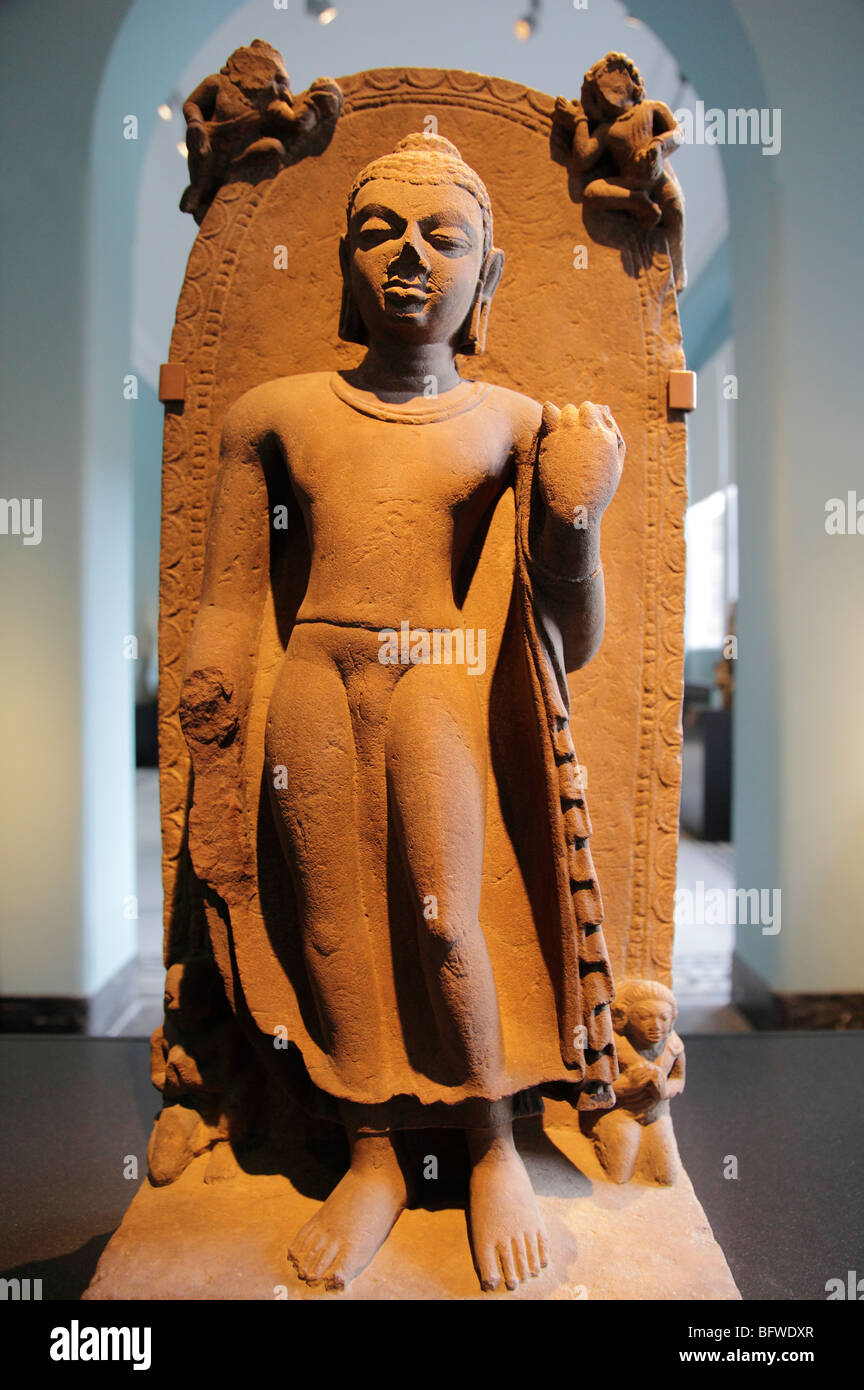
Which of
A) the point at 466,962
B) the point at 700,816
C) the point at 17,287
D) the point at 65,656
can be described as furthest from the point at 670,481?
the point at 700,816

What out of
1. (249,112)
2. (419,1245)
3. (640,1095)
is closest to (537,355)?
(249,112)

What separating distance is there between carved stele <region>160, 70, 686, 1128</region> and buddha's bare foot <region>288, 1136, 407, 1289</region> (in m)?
0.92

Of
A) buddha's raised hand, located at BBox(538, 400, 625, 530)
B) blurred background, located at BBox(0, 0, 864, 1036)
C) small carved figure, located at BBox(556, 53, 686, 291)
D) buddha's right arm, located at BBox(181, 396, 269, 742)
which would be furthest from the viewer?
blurred background, located at BBox(0, 0, 864, 1036)

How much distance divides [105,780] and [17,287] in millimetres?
2261

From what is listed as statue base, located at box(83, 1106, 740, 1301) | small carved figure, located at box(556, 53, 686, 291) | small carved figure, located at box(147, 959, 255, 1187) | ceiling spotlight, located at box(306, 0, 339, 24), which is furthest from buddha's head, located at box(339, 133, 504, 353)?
ceiling spotlight, located at box(306, 0, 339, 24)

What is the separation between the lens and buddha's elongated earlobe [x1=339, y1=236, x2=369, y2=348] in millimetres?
2479

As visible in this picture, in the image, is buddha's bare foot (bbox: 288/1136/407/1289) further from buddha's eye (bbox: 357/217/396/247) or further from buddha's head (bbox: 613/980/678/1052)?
buddha's eye (bbox: 357/217/396/247)

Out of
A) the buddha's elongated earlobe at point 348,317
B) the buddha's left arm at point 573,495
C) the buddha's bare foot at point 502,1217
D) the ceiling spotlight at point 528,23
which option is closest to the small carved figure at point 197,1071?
the buddha's bare foot at point 502,1217

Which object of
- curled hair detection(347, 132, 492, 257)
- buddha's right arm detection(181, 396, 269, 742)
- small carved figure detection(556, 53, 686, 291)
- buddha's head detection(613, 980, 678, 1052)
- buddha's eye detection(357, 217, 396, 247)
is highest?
small carved figure detection(556, 53, 686, 291)

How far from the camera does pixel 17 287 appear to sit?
169 inches

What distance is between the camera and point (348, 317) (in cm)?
254

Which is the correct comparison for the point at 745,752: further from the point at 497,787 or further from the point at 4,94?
the point at 4,94

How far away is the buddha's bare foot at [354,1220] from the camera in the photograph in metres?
2.10

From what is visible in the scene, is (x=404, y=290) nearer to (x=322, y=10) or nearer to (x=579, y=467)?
(x=579, y=467)
